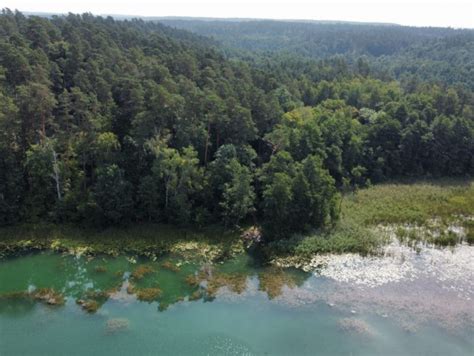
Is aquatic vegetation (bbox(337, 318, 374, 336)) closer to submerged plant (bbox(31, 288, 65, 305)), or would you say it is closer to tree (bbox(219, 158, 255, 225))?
tree (bbox(219, 158, 255, 225))

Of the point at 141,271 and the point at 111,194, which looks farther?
the point at 111,194

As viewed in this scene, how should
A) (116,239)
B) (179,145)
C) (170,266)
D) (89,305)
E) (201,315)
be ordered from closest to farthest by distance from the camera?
(201,315) < (89,305) < (170,266) < (116,239) < (179,145)

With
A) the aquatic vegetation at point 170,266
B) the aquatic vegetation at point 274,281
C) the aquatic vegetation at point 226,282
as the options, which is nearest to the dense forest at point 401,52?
the aquatic vegetation at point 274,281

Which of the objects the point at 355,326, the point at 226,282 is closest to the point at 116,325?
the point at 226,282

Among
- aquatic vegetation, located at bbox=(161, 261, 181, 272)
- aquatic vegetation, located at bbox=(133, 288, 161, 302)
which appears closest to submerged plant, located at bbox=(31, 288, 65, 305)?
aquatic vegetation, located at bbox=(133, 288, 161, 302)

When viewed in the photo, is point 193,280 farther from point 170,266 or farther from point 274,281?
point 274,281
